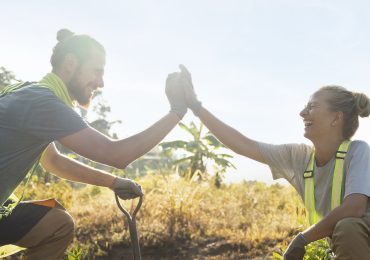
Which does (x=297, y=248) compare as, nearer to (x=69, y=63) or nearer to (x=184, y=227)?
(x=69, y=63)

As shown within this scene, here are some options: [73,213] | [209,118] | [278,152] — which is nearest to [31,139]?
[209,118]

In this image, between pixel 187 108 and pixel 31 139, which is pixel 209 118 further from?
pixel 31 139

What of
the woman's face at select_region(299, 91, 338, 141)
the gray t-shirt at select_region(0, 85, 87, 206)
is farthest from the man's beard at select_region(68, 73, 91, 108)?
the woman's face at select_region(299, 91, 338, 141)

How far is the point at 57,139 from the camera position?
268 centimetres

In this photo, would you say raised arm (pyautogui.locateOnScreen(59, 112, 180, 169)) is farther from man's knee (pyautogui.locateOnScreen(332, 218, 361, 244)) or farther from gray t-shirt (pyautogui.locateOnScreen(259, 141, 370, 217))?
man's knee (pyautogui.locateOnScreen(332, 218, 361, 244))

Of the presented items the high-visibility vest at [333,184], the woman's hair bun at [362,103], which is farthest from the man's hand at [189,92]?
the woman's hair bun at [362,103]

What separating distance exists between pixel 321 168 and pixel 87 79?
184 cm

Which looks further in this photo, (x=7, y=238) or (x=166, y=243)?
(x=166, y=243)

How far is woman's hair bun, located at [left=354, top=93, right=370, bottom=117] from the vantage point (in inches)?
131

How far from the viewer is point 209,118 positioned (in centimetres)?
376

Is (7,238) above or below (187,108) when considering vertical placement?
below

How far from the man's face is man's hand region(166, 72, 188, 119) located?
0.54m

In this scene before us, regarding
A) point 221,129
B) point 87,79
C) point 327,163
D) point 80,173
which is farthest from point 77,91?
point 327,163

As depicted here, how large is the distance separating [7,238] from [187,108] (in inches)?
62.5
